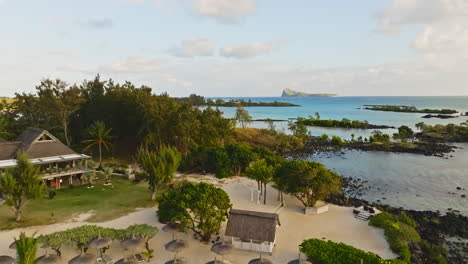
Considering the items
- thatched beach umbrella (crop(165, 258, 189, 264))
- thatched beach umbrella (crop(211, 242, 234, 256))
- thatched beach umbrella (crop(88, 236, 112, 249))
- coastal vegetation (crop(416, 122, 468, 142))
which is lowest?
thatched beach umbrella (crop(165, 258, 189, 264))

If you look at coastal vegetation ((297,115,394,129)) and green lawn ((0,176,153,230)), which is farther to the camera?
coastal vegetation ((297,115,394,129))

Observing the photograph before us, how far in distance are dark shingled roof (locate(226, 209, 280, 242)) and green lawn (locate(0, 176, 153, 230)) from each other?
10.7m

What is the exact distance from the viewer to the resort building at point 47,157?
32.2 metres

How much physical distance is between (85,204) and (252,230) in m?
16.7

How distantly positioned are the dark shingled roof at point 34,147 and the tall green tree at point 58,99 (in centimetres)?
827

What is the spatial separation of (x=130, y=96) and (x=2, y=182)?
2662cm

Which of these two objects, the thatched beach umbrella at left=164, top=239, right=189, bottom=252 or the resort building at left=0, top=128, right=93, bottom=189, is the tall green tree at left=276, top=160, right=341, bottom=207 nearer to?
the thatched beach umbrella at left=164, top=239, right=189, bottom=252

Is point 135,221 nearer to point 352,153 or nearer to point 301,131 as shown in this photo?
point 352,153

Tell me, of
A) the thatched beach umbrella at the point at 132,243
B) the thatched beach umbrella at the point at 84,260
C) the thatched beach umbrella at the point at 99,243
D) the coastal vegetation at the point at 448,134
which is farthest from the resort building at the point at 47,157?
the coastal vegetation at the point at 448,134

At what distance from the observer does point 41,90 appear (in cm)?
4444

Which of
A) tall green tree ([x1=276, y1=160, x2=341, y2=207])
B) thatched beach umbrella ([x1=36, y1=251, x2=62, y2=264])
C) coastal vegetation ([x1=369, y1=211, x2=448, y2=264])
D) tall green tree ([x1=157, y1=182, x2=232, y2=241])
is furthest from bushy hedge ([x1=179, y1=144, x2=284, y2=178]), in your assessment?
thatched beach umbrella ([x1=36, y1=251, x2=62, y2=264])

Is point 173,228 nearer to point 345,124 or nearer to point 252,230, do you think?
point 252,230

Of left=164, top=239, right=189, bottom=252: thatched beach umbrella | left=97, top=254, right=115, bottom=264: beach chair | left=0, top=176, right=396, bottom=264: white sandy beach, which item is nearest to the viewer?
left=97, top=254, right=115, bottom=264: beach chair

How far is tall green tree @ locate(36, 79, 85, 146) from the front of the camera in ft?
141
